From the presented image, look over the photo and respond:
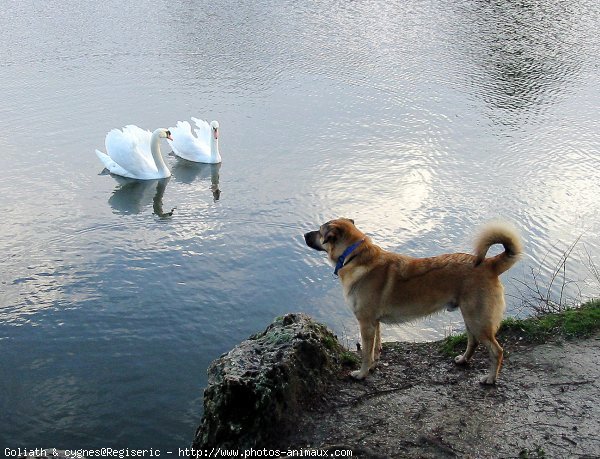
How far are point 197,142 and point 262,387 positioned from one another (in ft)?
33.2

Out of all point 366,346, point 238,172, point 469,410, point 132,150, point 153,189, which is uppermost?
point 366,346

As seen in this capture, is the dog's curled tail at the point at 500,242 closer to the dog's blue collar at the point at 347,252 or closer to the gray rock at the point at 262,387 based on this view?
the dog's blue collar at the point at 347,252

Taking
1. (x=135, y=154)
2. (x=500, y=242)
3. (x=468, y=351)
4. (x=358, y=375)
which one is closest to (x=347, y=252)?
(x=358, y=375)

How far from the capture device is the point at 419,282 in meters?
6.11

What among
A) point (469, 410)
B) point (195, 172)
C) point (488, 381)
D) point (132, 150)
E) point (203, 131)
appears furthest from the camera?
point (203, 131)

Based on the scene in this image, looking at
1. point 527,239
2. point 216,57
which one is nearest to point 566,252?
point 527,239

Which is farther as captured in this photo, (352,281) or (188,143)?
(188,143)

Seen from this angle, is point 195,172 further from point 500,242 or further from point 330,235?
point 500,242

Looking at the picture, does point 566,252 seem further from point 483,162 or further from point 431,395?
point 431,395

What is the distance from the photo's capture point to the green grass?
6.98 m

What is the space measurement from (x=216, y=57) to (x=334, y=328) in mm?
12615

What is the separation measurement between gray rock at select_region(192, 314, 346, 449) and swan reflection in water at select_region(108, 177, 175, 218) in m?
6.85

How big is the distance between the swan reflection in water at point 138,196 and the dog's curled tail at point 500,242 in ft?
25.4

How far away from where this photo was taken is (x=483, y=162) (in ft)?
45.8
